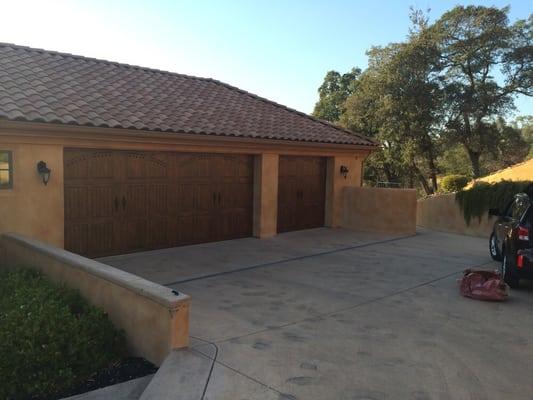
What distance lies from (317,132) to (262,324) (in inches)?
369

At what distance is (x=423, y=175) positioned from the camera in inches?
1219

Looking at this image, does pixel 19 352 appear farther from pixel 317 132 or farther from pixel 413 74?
pixel 413 74

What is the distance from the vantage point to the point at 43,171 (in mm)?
8625

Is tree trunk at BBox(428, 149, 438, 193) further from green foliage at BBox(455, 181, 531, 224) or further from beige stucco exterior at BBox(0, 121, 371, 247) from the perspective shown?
beige stucco exterior at BBox(0, 121, 371, 247)

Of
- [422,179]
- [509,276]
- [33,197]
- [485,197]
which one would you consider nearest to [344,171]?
[485,197]

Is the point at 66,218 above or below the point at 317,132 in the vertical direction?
below

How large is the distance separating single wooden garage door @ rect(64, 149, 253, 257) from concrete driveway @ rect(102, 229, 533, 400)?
20.5 inches

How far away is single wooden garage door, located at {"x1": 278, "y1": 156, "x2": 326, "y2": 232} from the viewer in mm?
13828

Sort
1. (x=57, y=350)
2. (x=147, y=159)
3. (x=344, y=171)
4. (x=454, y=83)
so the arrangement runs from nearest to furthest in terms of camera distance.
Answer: (x=57, y=350)
(x=147, y=159)
(x=344, y=171)
(x=454, y=83)

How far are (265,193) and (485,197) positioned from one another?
23.8 ft

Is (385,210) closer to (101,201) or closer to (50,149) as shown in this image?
(101,201)

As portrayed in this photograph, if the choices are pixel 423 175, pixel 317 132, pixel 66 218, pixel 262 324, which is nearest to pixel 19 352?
pixel 262 324

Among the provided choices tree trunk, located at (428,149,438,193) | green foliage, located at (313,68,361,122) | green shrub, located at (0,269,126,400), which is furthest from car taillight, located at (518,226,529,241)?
green foliage, located at (313,68,361,122)

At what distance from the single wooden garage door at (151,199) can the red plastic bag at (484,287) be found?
6.09 m
